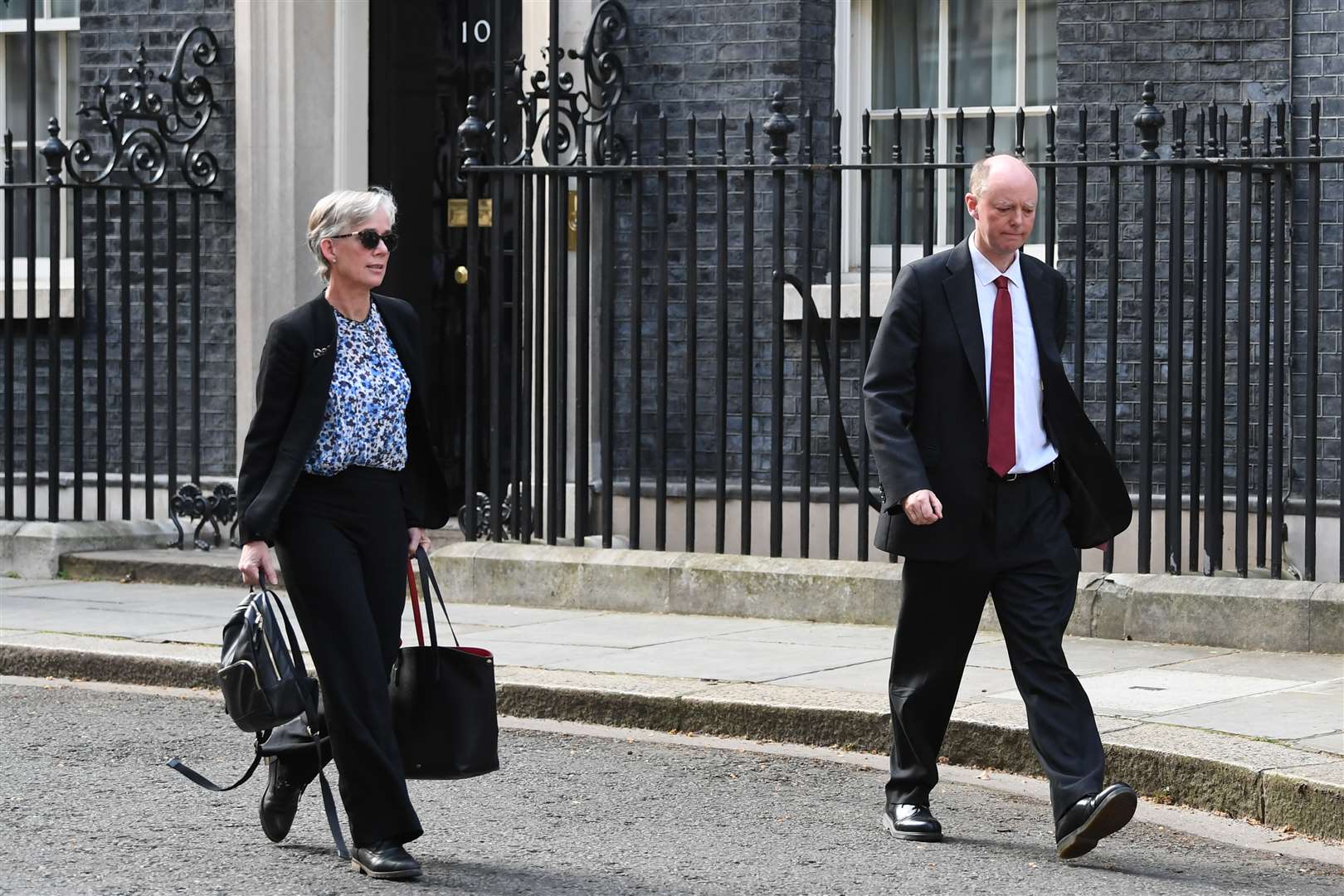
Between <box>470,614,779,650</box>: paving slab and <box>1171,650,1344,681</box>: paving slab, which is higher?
<box>1171,650,1344,681</box>: paving slab

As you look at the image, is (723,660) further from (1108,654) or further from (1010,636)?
(1010,636)

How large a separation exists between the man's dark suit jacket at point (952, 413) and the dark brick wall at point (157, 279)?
22.9 ft

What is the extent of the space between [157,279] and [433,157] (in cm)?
168

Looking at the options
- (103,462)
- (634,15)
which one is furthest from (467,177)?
(103,462)

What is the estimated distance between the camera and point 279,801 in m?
5.43

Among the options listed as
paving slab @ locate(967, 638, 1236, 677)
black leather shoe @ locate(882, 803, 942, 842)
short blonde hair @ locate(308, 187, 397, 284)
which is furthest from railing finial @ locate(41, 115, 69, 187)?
black leather shoe @ locate(882, 803, 942, 842)

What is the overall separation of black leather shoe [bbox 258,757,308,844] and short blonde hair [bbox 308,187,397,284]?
1231 mm

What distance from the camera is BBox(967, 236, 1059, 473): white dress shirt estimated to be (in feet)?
17.7

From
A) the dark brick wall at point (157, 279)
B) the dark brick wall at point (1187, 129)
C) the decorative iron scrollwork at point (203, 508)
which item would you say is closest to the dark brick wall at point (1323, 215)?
the dark brick wall at point (1187, 129)

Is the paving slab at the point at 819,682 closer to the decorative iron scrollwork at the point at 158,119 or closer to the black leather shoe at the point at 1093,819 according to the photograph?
the black leather shoe at the point at 1093,819

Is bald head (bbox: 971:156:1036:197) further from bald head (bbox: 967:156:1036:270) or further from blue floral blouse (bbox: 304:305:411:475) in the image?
blue floral blouse (bbox: 304:305:411:475)

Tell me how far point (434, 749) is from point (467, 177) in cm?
526

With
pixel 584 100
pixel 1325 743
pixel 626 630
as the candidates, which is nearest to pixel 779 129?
pixel 584 100

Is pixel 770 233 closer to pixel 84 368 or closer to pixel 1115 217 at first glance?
pixel 1115 217
